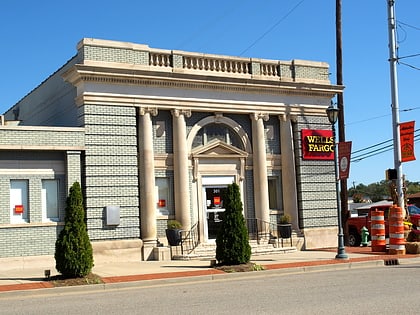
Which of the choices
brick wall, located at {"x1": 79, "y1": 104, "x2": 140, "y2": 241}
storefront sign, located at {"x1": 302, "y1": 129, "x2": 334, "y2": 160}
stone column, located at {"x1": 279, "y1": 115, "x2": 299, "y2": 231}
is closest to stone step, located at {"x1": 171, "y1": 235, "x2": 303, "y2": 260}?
stone column, located at {"x1": 279, "y1": 115, "x2": 299, "y2": 231}

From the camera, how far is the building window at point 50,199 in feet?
63.9

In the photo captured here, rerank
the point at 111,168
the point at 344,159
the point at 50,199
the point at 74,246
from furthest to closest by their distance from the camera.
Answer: the point at 344,159
the point at 111,168
the point at 50,199
the point at 74,246

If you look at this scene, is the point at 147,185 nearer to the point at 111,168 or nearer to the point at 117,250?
the point at 111,168

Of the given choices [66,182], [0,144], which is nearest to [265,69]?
[66,182]

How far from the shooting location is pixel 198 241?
864 inches

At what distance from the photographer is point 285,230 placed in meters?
23.1

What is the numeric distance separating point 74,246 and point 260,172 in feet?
32.3

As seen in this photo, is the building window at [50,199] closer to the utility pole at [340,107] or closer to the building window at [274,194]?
the building window at [274,194]

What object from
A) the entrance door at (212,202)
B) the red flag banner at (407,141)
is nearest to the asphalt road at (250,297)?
the entrance door at (212,202)

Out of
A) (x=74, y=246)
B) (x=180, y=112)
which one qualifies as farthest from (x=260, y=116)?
(x=74, y=246)

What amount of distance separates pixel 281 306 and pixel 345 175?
11.3m

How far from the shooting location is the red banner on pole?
21188 millimetres

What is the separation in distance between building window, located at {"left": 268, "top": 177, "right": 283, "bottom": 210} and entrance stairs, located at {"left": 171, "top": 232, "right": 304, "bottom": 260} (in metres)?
1.33

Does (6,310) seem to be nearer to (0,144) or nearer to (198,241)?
(0,144)
